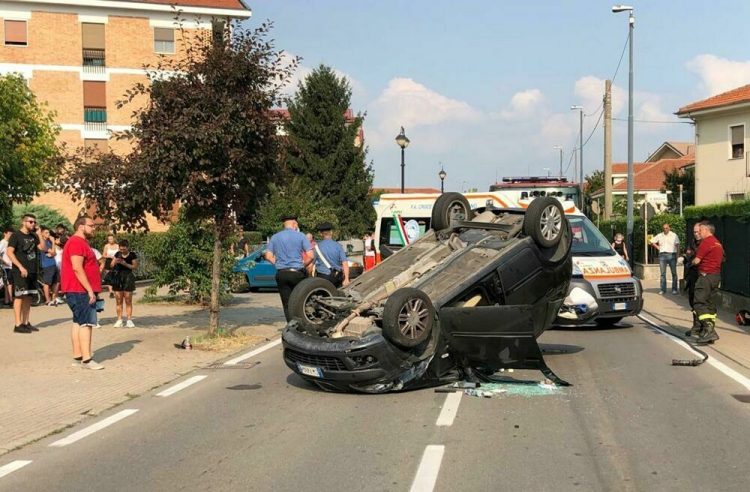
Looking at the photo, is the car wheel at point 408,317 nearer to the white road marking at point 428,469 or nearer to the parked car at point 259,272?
the white road marking at point 428,469

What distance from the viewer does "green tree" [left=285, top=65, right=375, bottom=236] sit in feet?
151

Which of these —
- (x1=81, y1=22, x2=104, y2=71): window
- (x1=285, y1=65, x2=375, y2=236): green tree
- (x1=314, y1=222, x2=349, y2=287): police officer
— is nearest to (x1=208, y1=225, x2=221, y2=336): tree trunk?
(x1=314, y1=222, x2=349, y2=287): police officer

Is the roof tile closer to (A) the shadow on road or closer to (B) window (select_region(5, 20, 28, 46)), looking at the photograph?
(A) the shadow on road

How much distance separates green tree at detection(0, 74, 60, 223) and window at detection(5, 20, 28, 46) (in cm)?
1654

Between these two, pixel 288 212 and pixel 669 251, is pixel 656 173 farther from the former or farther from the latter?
pixel 669 251

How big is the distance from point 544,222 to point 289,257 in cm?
387

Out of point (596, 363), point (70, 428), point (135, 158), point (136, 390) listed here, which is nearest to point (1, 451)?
point (70, 428)

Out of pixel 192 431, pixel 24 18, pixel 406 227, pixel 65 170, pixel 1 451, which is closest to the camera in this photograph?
pixel 1 451

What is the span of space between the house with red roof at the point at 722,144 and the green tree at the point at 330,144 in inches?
755

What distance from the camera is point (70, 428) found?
6723mm

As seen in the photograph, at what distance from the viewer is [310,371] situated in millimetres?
7707

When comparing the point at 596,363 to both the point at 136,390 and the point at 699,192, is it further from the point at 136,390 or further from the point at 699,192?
the point at 699,192

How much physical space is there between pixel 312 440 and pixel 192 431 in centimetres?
117

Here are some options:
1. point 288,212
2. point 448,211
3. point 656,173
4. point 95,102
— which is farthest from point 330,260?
point 656,173
